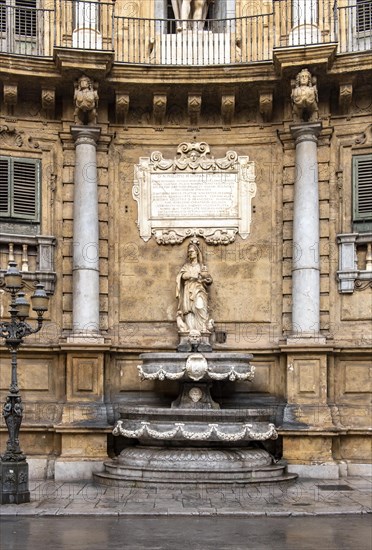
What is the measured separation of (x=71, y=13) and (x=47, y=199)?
3.52 metres

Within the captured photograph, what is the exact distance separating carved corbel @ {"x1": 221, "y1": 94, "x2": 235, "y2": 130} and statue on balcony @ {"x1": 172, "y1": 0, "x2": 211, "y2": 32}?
68.5 inches

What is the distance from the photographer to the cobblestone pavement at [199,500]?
454 inches

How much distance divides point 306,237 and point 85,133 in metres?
4.43

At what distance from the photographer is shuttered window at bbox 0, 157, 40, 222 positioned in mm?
16000

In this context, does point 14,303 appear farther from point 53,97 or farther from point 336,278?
point 336,278

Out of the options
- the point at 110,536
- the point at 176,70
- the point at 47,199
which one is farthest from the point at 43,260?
the point at 110,536

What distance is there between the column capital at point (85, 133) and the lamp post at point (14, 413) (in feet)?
12.5

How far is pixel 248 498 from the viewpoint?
12.6 m

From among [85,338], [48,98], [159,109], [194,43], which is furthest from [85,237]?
[194,43]

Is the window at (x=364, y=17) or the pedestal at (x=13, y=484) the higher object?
the window at (x=364, y=17)

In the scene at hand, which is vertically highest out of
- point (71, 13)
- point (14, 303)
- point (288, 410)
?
point (71, 13)

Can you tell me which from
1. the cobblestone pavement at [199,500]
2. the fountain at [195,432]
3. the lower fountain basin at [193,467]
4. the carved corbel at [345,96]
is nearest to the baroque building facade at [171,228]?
the carved corbel at [345,96]

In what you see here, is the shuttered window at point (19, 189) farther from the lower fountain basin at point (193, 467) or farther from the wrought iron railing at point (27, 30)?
the lower fountain basin at point (193, 467)

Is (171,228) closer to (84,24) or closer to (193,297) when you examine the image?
(193,297)
